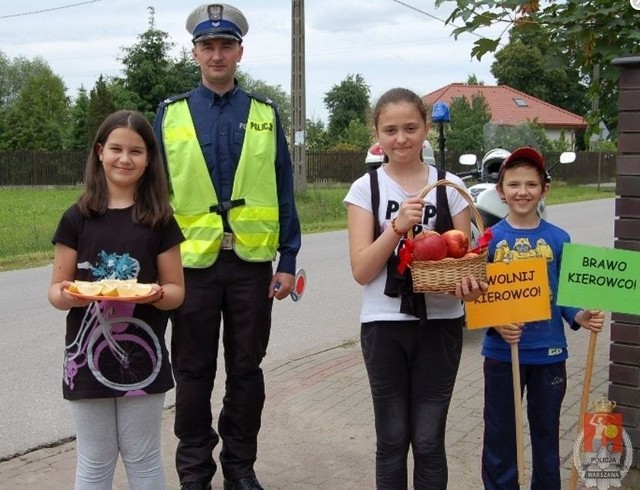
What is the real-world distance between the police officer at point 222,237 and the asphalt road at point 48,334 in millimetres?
1499

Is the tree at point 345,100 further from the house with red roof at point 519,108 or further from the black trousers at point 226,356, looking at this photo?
the black trousers at point 226,356

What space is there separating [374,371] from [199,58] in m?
1.72

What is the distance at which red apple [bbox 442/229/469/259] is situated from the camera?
2992mm

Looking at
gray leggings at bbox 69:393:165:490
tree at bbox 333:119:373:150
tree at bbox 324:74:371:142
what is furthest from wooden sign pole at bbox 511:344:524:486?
tree at bbox 324:74:371:142

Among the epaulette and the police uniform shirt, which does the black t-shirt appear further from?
the epaulette

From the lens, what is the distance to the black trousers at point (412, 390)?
128 inches

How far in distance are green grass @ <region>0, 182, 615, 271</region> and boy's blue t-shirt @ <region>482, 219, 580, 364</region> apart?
9915mm

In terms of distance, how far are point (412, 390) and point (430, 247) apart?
26.6 inches

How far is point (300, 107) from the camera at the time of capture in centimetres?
2078

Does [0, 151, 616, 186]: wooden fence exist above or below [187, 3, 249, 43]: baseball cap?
below

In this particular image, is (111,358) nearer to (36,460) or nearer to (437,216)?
(437,216)

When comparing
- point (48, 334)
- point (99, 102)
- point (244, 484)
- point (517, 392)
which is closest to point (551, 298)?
point (517, 392)

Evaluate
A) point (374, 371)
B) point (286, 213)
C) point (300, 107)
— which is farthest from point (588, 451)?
point (300, 107)

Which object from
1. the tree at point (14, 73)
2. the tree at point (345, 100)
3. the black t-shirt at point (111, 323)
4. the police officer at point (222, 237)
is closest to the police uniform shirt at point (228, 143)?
the police officer at point (222, 237)
